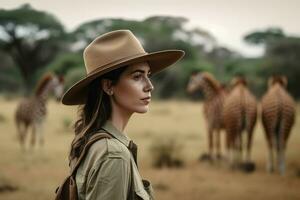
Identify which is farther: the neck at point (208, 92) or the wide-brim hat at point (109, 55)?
the neck at point (208, 92)

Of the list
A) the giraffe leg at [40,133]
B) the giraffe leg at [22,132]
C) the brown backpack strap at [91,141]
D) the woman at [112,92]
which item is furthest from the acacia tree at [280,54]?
the brown backpack strap at [91,141]

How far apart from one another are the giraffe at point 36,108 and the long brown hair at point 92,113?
310cm

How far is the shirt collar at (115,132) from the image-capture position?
133 cm

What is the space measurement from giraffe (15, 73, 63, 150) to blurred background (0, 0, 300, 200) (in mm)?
37

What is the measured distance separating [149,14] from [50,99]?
103 centimetres

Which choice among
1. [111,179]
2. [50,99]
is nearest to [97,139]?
[111,179]

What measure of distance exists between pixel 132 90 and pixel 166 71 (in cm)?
338

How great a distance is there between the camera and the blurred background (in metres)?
4.55

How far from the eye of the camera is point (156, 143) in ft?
15.7

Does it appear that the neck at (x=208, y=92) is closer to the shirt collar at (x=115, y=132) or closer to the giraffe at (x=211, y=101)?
the giraffe at (x=211, y=101)

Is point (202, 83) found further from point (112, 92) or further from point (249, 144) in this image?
point (112, 92)

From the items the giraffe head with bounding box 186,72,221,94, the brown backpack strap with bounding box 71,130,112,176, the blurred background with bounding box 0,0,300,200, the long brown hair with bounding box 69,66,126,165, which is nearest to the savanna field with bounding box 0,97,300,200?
the blurred background with bounding box 0,0,300,200

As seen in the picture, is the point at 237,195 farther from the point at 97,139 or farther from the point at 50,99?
the point at 97,139

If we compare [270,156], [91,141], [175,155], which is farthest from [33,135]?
→ [91,141]
